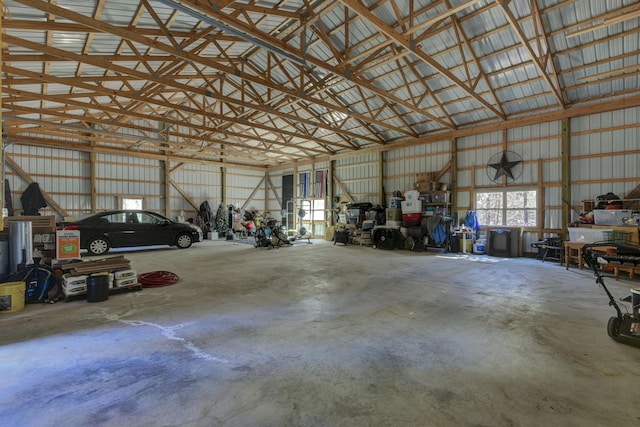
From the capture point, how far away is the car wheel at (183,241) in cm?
1027

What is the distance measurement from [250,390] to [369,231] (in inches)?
392

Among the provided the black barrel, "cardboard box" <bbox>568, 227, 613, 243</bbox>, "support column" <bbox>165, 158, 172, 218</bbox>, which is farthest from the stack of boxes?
"support column" <bbox>165, 158, 172, 218</bbox>

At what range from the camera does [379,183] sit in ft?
41.6

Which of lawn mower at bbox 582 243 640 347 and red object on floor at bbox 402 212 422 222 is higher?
red object on floor at bbox 402 212 422 222

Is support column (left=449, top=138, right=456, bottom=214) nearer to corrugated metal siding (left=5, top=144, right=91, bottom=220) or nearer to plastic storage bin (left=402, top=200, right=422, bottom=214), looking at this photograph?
plastic storage bin (left=402, top=200, right=422, bottom=214)

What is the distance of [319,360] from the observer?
7.98 feet

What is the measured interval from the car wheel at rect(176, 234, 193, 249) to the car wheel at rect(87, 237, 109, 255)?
2048mm

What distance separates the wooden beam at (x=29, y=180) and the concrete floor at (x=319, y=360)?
11.0 metres

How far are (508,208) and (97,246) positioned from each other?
12393 mm

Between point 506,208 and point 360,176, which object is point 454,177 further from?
point 360,176

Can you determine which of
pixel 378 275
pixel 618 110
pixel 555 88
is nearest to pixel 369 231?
pixel 378 275

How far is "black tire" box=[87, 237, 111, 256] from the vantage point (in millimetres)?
8539

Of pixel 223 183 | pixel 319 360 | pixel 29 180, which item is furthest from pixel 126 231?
pixel 319 360

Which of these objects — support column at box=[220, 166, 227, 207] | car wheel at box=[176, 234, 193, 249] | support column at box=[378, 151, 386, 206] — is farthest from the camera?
support column at box=[220, 166, 227, 207]
